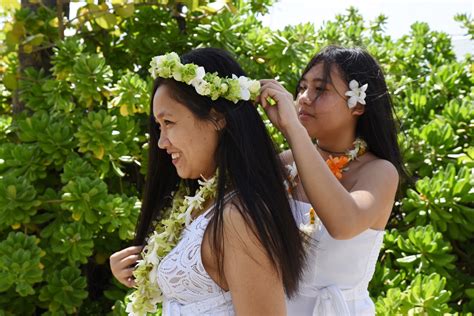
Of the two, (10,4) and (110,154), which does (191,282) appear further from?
(10,4)

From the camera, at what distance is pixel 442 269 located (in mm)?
3559

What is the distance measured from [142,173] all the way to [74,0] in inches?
33.9

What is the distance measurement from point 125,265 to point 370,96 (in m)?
0.88

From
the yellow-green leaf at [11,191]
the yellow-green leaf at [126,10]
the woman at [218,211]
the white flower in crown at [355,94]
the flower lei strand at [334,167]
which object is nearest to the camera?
the woman at [218,211]

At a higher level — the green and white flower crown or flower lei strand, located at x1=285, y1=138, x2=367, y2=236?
the green and white flower crown

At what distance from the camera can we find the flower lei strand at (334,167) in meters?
2.30

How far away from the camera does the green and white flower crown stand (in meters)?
1.95

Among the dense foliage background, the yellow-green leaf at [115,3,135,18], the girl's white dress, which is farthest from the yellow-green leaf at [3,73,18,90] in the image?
the girl's white dress

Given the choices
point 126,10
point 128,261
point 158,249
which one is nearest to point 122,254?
point 128,261

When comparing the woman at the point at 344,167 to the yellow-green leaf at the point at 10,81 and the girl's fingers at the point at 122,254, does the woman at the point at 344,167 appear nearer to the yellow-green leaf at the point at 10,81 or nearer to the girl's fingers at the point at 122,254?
the girl's fingers at the point at 122,254

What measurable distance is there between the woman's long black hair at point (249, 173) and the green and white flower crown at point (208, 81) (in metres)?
0.02

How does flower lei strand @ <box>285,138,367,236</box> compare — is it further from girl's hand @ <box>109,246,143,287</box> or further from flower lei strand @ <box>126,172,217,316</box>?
girl's hand @ <box>109,246,143,287</box>

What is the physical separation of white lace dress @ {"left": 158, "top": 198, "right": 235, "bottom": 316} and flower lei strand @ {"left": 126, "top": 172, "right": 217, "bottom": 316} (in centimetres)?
4

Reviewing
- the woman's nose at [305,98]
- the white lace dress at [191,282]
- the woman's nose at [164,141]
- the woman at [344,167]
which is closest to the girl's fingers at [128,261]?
the white lace dress at [191,282]
